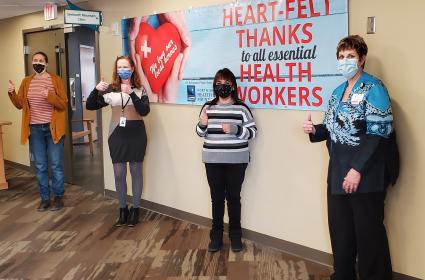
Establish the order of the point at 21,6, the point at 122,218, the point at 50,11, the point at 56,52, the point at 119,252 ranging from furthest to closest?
the point at 56,52, the point at 21,6, the point at 50,11, the point at 122,218, the point at 119,252

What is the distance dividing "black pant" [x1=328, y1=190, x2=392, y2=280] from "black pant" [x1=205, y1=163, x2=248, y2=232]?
32.3 inches

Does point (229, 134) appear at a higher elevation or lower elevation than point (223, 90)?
lower

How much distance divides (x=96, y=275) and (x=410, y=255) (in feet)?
6.56

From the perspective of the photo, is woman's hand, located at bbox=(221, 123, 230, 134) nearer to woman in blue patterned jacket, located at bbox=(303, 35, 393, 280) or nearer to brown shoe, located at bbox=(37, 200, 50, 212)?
woman in blue patterned jacket, located at bbox=(303, 35, 393, 280)

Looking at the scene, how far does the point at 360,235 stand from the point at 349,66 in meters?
→ 0.95

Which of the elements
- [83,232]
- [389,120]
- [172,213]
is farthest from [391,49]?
[83,232]

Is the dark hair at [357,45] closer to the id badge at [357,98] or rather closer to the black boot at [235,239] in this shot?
the id badge at [357,98]

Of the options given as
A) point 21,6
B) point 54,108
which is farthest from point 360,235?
point 21,6

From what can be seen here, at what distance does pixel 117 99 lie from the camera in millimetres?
3836

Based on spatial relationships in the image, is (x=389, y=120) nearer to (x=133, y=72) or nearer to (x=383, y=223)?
(x=383, y=223)

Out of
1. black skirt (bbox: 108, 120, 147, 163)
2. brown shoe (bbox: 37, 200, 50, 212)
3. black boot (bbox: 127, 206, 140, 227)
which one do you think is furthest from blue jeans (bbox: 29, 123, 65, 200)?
black boot (bbox: 127, 206, 140, 227)

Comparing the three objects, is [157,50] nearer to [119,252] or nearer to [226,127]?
[226,127]

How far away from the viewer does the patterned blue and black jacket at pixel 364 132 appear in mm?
2391

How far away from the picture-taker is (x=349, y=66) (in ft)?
8.22
